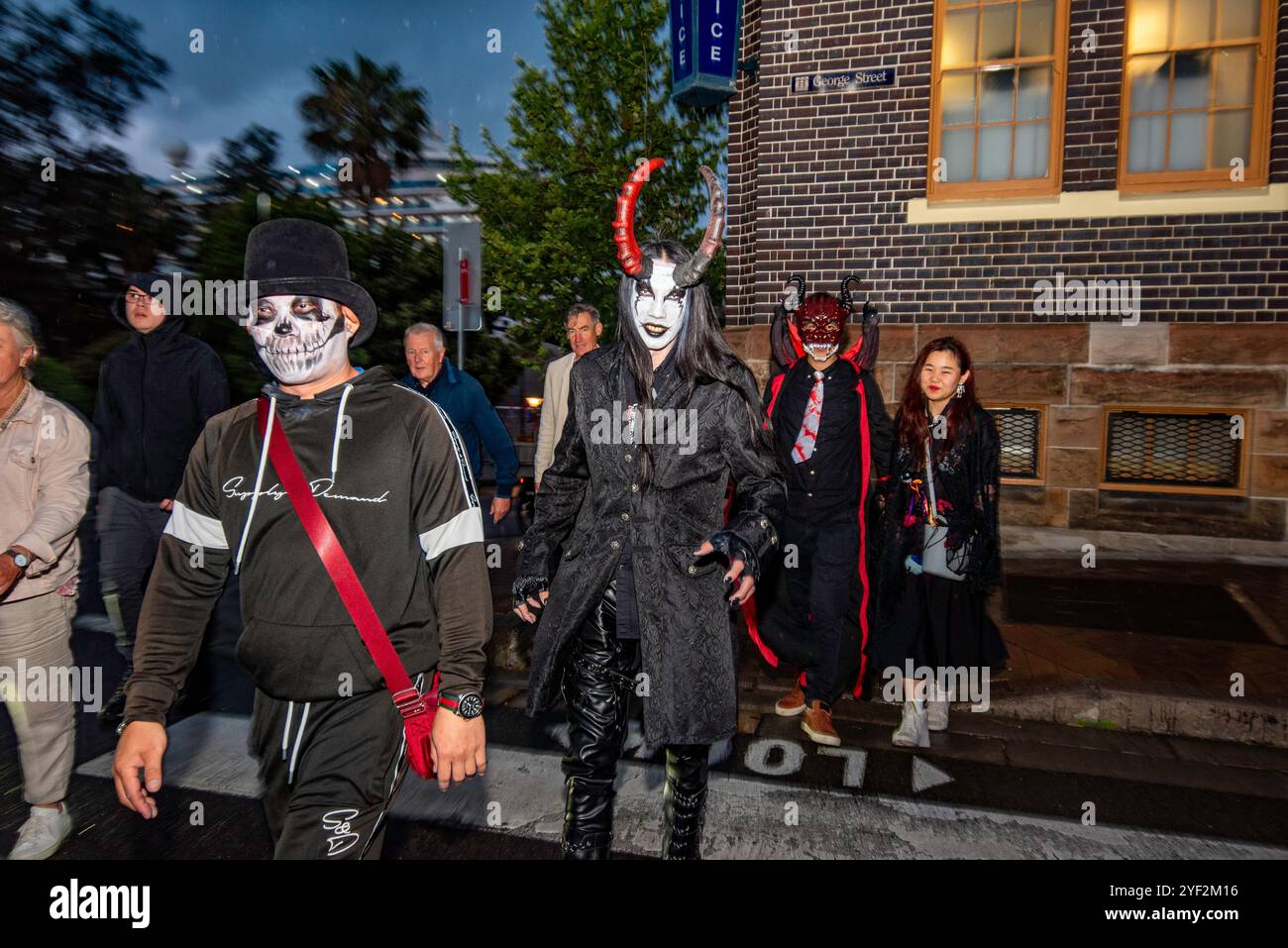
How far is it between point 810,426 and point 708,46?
21.7ft

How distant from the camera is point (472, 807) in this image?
3.72 metres

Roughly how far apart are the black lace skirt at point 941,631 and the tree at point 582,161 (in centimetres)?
1838

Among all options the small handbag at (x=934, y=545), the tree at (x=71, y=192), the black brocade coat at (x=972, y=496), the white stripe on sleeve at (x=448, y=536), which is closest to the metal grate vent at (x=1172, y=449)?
the black brocade coat at (x=972, y=496)

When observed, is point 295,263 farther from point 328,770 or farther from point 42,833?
point 42,833

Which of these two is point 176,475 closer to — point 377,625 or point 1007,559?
point 377,625

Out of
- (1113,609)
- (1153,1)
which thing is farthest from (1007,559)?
(1153,1)

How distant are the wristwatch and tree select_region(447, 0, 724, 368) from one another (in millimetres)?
20547

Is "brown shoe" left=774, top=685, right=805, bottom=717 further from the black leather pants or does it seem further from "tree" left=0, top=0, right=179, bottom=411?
"tree" left=0, top=0, right=179, bottom=411

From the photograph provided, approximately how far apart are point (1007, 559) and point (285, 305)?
755 centimetres

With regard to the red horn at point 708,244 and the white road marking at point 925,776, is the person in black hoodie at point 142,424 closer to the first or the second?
the red horn at point 708,244

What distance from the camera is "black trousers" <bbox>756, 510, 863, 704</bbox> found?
15.1ft

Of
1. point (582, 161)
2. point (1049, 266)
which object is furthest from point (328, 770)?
point (582, 161)

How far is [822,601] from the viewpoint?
4.66 meters

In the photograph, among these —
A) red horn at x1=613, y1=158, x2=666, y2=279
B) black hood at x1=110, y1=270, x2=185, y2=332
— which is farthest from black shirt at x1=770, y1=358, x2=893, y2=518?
black hood at x1=110, y1=270, x2=185, y2=332
